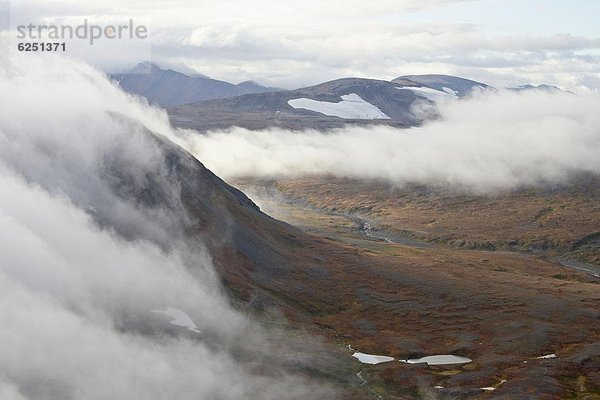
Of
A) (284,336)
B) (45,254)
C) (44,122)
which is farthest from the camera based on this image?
(44,122)

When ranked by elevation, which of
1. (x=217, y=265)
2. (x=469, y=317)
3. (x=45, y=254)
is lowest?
(x=469, y=317)

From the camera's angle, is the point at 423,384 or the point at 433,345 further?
the point at 433,345

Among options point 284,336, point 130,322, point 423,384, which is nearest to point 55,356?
point 130,322

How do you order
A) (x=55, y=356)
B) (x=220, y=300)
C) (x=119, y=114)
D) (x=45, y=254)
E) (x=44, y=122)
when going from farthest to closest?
(x=119, y=114)
(x=44, y=122)
(x=220, y=300)
(x=45, y=254)
(x=55, y=356)

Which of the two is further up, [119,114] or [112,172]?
[119,114]

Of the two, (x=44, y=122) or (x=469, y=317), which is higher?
(x=44, y=122)

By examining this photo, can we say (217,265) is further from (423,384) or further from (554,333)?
(554,333)

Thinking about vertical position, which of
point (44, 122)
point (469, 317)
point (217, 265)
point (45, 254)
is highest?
point (44, 122)

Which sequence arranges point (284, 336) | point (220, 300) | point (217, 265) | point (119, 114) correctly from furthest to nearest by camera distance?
point (119, 114), point (217, 265), point (220, 300), point (284, 336)

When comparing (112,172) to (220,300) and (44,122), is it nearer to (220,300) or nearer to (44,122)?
(44,122)

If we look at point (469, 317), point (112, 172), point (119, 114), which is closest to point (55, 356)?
point (112, 172)
